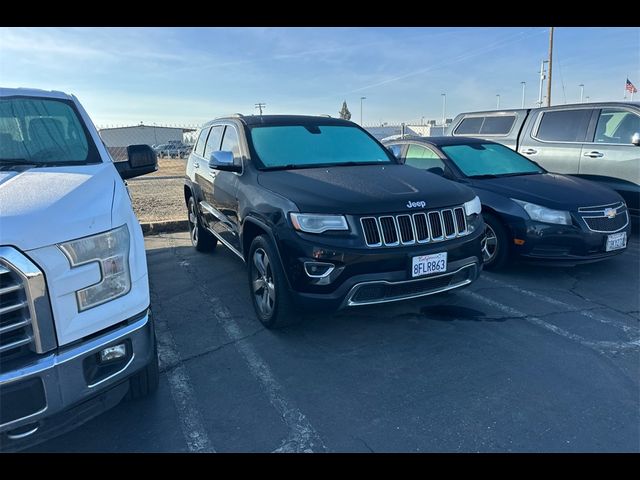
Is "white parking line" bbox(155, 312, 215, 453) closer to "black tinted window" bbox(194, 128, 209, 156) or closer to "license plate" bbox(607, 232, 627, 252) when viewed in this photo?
"black tinted window" bbox(194, 128, 209, 156)

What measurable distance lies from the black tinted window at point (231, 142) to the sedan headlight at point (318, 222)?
1464mm

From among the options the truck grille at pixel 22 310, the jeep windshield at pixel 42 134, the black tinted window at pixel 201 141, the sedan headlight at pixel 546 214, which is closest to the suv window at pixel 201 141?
the black tinted window at pixel 201 141

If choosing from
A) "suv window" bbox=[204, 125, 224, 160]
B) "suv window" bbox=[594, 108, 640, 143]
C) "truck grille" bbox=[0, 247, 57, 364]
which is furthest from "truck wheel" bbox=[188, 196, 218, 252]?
"suv window" bbox=[594, 108, 640, 143]

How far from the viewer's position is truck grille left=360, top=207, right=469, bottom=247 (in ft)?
10.4

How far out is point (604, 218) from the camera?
4.77m

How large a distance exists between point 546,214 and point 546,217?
3cm

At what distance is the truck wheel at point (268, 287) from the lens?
3.38 metres

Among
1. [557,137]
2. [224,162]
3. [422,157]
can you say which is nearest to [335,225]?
[224,162]

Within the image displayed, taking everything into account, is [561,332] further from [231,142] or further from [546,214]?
[231,142]

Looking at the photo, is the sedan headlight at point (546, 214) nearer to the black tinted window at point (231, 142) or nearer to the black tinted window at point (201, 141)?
the black tinted window at point (231, 142)

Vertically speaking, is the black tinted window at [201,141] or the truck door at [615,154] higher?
the black tinted window at [201,141]

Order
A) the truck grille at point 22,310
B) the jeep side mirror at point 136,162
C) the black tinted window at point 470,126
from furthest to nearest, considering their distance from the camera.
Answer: the black tinted window at point 470,126, the jeep side mirror at point 136,162, the truck grille at point 22,310

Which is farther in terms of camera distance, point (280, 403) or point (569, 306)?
point (569, 306)
